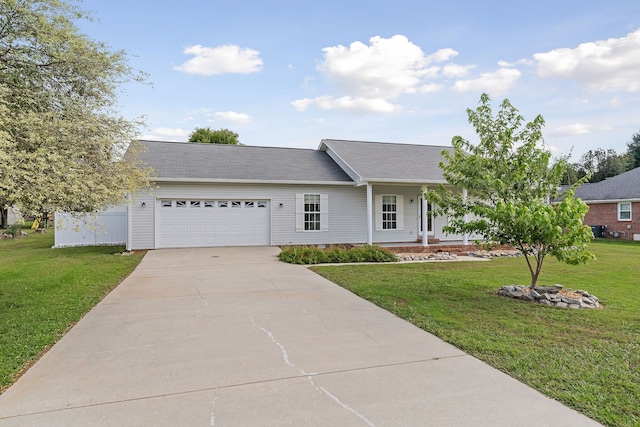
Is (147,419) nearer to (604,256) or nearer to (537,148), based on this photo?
(537,148)

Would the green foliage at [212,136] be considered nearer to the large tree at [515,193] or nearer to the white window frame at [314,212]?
the white window frame at [314,212]

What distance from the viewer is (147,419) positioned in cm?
268

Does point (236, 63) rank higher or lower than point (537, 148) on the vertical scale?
higher

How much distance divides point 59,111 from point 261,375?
19.7 ft

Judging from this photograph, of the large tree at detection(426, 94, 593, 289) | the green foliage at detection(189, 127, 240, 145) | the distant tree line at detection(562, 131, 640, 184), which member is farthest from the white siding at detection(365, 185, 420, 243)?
the distant tree line at detection(562, 131, 640, 184)

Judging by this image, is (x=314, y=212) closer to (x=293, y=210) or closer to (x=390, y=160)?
A: (x=293, y=210)

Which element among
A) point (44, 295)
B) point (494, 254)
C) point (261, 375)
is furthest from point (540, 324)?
point (494, 254)

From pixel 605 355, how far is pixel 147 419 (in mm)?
4410

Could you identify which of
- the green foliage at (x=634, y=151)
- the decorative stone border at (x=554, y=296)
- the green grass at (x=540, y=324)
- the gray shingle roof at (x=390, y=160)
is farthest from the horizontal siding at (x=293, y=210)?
the green foliage at (x=634, y=151)

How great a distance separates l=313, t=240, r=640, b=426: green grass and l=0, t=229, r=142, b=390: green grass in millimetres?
4579

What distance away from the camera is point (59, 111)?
21.1 feet

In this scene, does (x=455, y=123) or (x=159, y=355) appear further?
(x=455, y=123)

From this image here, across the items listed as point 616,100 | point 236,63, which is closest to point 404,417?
point 236,63


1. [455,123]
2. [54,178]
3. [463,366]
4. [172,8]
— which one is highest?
[172,8]
